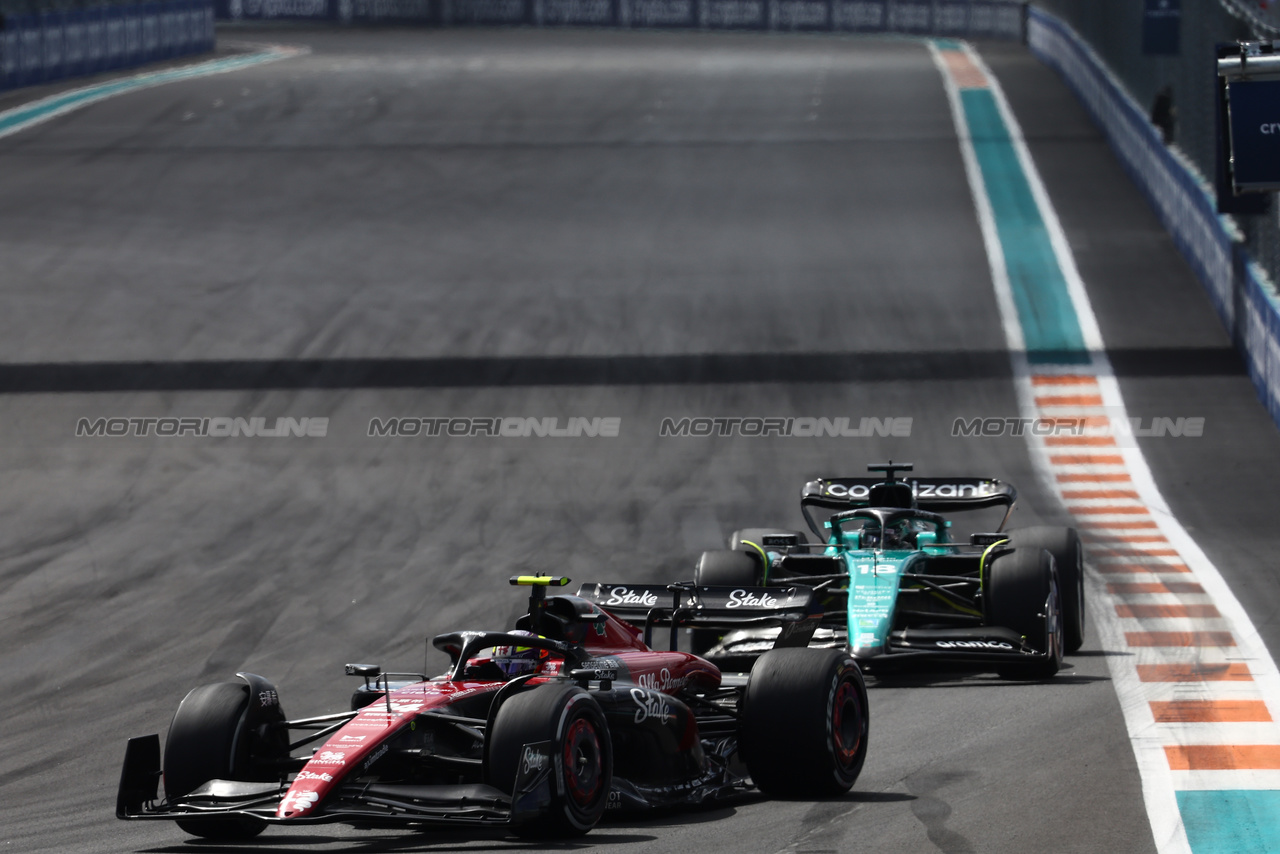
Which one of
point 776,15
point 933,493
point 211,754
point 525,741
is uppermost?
point 525,741

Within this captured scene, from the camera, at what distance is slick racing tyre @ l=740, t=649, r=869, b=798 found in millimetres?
9438

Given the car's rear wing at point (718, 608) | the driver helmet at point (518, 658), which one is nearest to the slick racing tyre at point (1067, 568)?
the car's rear wing at point (718, 608)

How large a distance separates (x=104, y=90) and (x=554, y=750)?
39272 mm

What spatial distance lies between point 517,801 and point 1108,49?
108 ft

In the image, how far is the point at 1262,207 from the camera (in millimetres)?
20359

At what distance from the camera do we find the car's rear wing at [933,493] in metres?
15.2

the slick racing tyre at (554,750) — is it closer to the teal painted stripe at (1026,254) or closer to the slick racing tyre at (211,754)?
the slick racing tyre at (211,754)

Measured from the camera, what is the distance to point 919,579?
547 inches

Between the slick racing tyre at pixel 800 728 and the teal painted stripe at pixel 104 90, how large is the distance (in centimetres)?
3263

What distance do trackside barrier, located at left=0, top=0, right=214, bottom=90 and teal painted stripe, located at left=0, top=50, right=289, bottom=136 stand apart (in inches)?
45.7

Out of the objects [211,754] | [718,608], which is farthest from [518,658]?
[718,608]

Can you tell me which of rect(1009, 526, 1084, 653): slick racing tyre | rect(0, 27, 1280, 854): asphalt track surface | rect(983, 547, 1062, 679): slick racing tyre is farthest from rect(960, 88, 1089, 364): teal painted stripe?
rect(983, 547, 1062, 679): slick racing tyre

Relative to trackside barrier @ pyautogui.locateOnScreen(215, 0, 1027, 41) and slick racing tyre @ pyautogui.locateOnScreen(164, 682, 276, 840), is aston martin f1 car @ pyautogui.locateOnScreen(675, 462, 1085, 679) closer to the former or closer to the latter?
slick racing tyre @ pyautogui.locateOnScreen(164, 682, 276, 840)

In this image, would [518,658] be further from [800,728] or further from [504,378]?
[504,378]
